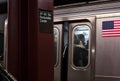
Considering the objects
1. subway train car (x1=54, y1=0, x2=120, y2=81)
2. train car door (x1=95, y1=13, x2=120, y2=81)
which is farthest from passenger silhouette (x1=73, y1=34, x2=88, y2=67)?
train car door (x1=95, y1=13, x2=120, y2=81)

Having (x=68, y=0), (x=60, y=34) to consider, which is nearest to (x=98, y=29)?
(x=60, y=34)

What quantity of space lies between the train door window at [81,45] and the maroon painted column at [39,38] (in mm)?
1301

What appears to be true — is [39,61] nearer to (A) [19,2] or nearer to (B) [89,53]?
(A) [19,2]

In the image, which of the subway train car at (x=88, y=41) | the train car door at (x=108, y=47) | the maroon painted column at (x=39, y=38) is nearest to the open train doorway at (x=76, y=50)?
the subway train car at (x=88, y=41)

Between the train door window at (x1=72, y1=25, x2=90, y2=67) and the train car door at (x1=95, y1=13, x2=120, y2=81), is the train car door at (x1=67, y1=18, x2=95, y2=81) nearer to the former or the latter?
the train door window at (x1=72, y1=25, x2=90, y2=67)

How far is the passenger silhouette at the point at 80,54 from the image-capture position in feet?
16.1

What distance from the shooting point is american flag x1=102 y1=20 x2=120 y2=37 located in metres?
4.50

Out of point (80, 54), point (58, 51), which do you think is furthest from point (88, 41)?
point (58, 51)

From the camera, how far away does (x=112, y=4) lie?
4.57m

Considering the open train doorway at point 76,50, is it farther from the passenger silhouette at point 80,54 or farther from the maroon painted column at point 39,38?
the maroon painted column at point 39,38

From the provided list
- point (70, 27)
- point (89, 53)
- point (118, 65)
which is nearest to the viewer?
point (118, 65)

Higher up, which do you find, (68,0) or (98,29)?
(68,0)

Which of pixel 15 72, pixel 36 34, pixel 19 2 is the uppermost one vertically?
pixel 19 2

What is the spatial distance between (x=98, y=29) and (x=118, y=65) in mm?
664
